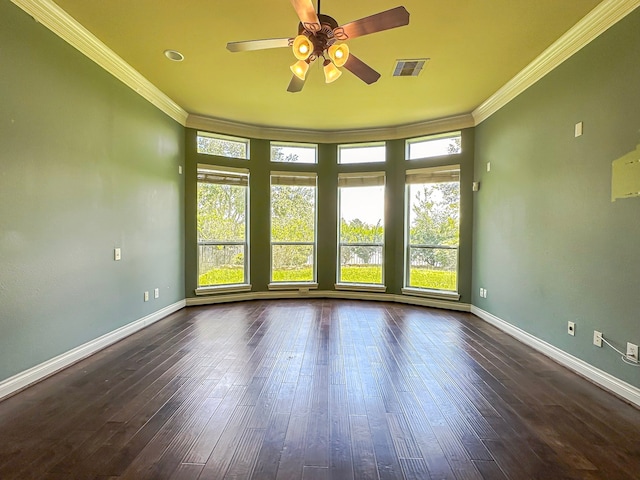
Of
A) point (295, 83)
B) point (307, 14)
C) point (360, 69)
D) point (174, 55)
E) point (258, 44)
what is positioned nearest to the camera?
point (307, 14)

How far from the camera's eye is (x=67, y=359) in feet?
9.11

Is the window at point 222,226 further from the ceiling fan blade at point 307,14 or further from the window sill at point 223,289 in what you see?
the ceiling fan blade at point 307,14

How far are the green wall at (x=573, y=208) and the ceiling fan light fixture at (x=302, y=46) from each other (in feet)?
7.98

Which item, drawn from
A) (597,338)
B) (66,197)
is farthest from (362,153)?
(66,197)

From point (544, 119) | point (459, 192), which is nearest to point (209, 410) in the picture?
point (544, 119)

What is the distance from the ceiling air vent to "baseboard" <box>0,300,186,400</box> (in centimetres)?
431

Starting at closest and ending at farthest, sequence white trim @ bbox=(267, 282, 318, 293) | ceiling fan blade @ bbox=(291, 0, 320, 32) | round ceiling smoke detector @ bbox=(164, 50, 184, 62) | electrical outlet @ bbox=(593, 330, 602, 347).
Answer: ceiling fan blade @ bbox=(291, 0, 320, 32) < electrical outlet @ bbox=(593, 330, 602, 347) < round ceiling smoke detector @ bbox=(164, 50, 184, 62) < white trim @ bbox=(267, 282, 318, 293)

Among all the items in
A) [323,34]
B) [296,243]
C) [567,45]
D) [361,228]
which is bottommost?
[296,243]

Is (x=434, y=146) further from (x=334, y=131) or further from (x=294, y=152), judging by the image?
(x=294, y=152)

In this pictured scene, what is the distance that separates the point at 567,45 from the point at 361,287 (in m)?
4.16

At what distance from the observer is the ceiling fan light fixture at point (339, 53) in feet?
7.11

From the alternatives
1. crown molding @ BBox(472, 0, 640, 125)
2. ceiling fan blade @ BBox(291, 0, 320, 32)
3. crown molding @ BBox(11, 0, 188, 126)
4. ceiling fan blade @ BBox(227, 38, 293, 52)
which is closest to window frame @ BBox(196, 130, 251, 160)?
crown molding @ BBox(11, 0, 188, 126)

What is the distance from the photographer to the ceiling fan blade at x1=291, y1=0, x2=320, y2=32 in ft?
6.01

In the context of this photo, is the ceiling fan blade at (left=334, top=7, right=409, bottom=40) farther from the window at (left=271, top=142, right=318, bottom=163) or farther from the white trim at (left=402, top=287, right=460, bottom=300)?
Answer: the white trim at (left=402, top=287, right=460, bottom=300)
